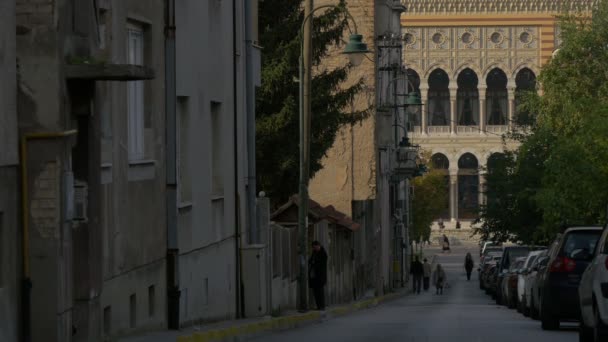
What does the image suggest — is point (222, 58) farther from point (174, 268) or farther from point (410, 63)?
point (410, 63)

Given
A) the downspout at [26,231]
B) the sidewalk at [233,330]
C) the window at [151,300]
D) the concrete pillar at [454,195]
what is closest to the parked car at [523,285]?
the sidewalk at [233,330]

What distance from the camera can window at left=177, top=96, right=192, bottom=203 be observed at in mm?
21219

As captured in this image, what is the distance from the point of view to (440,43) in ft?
496

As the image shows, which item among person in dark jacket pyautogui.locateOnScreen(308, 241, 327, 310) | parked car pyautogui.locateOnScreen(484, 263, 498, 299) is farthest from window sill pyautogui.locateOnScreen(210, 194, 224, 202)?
parked car pyautogui.locateOnScreen(484, 263, 498, 299)

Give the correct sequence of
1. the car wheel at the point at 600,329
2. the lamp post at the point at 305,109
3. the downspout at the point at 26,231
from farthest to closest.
A: 1. the lamp post at the point at 305,109
2. the car wheel at the point at 600,329
3. the downspout at the point at 26,231

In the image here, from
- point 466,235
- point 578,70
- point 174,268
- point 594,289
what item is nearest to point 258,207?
point 174,268

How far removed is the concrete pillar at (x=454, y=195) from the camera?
492 ft

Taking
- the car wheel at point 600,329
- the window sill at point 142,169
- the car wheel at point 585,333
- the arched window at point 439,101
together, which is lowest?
the car wheel at point 585,333

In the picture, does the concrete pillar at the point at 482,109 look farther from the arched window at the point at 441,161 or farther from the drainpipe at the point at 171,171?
the drainpipe at the point at 171,171

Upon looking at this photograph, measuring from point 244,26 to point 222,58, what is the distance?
2540mm

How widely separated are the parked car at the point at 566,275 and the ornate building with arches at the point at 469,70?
124615 millimetres

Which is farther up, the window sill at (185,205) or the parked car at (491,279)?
the window sill at (185,205)

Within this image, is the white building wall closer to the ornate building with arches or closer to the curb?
the curb

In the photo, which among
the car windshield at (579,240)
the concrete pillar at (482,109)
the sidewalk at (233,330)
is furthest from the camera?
the concrete pillar at (482,109)
